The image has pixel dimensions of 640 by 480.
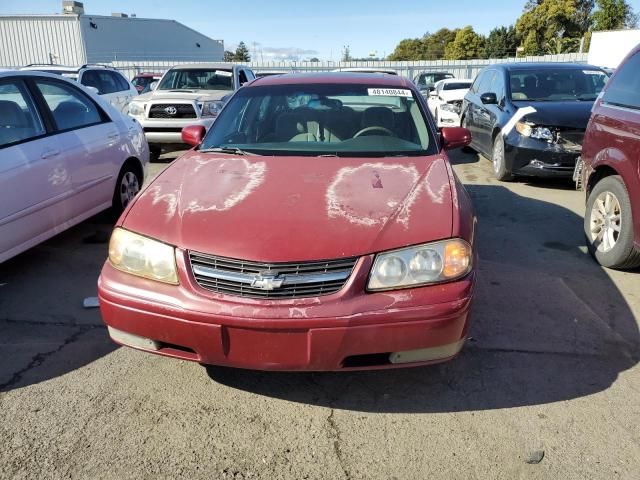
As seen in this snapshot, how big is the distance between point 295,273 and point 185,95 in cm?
842

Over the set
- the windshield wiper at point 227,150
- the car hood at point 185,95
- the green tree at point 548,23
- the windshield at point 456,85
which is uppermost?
the green tree at point 548,23

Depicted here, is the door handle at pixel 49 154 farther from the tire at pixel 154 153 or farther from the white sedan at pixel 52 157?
the tire at pixel 154 153

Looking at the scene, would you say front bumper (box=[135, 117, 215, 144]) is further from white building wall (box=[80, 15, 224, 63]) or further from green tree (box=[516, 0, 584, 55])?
green tree (box=[516, 0, 584, 55])

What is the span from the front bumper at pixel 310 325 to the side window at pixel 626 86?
2796 mm

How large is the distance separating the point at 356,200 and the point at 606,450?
1.64 m

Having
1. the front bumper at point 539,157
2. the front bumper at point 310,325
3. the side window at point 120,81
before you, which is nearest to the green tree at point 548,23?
the side window at point 120,81

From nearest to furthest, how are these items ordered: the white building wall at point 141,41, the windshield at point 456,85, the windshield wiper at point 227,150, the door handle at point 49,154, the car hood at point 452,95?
the windshield wiper at point 227,150 < the door handle at point 49,154 < the car hood at point 452,95 < the windshield at point 456,85 < the white building wall at point 141,41

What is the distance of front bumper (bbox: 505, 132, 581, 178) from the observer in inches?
274

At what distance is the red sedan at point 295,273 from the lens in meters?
2.37

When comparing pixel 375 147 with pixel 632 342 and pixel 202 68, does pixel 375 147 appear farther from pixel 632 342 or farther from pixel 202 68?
pixel 202 68

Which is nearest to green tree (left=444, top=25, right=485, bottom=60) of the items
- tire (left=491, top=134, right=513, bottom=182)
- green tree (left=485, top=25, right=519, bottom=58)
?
green tree (left=485, top=25, right=519, bottom=58)

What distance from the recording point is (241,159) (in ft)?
11.5

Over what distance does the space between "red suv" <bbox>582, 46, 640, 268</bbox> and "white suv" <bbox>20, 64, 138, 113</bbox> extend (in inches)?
366

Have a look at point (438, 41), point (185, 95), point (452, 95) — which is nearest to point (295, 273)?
point (185, 95)
